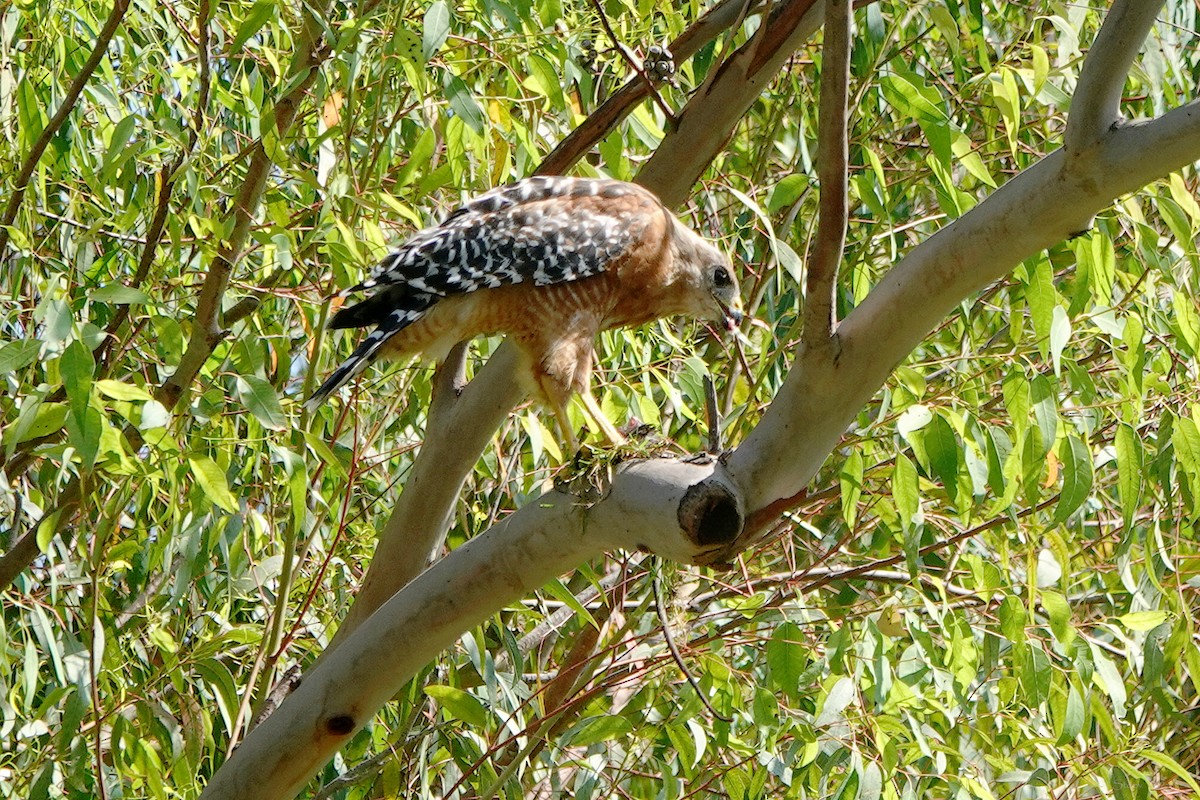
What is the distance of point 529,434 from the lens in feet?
10.8

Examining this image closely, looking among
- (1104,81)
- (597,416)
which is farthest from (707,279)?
(1104,81)

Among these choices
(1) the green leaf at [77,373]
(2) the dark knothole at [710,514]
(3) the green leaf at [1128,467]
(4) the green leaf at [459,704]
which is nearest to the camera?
(2) the dark knothole at [710,514]

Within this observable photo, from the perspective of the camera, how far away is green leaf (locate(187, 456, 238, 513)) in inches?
100

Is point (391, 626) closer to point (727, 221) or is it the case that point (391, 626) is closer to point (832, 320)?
point (832, 320)

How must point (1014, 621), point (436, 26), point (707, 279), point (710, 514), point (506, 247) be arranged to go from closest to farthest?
point (710, 514)
point (436, 26)
point (1014, 621)
point (506, 247)
point (707, 279)

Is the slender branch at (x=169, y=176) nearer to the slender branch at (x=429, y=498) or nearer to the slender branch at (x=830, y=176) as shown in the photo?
the slender branch at (x=429, y=498)

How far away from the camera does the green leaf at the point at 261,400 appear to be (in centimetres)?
258

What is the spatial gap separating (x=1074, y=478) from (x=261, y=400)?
1.39 metres

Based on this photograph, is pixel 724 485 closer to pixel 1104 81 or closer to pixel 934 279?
pixel 934 279

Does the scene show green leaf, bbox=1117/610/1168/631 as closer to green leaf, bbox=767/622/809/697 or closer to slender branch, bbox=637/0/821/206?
green leaf, bbox=767/622/809/697

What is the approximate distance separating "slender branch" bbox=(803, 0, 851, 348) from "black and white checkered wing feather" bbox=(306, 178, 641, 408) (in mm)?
1361

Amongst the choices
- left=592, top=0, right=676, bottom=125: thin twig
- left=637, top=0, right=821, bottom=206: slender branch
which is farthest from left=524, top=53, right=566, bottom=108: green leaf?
left=637, top=0, right=821, bottom=206: slender branch

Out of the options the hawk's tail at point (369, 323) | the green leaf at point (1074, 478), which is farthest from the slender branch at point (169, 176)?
the green leaf at point (1074, 478)

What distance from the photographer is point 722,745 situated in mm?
3135
